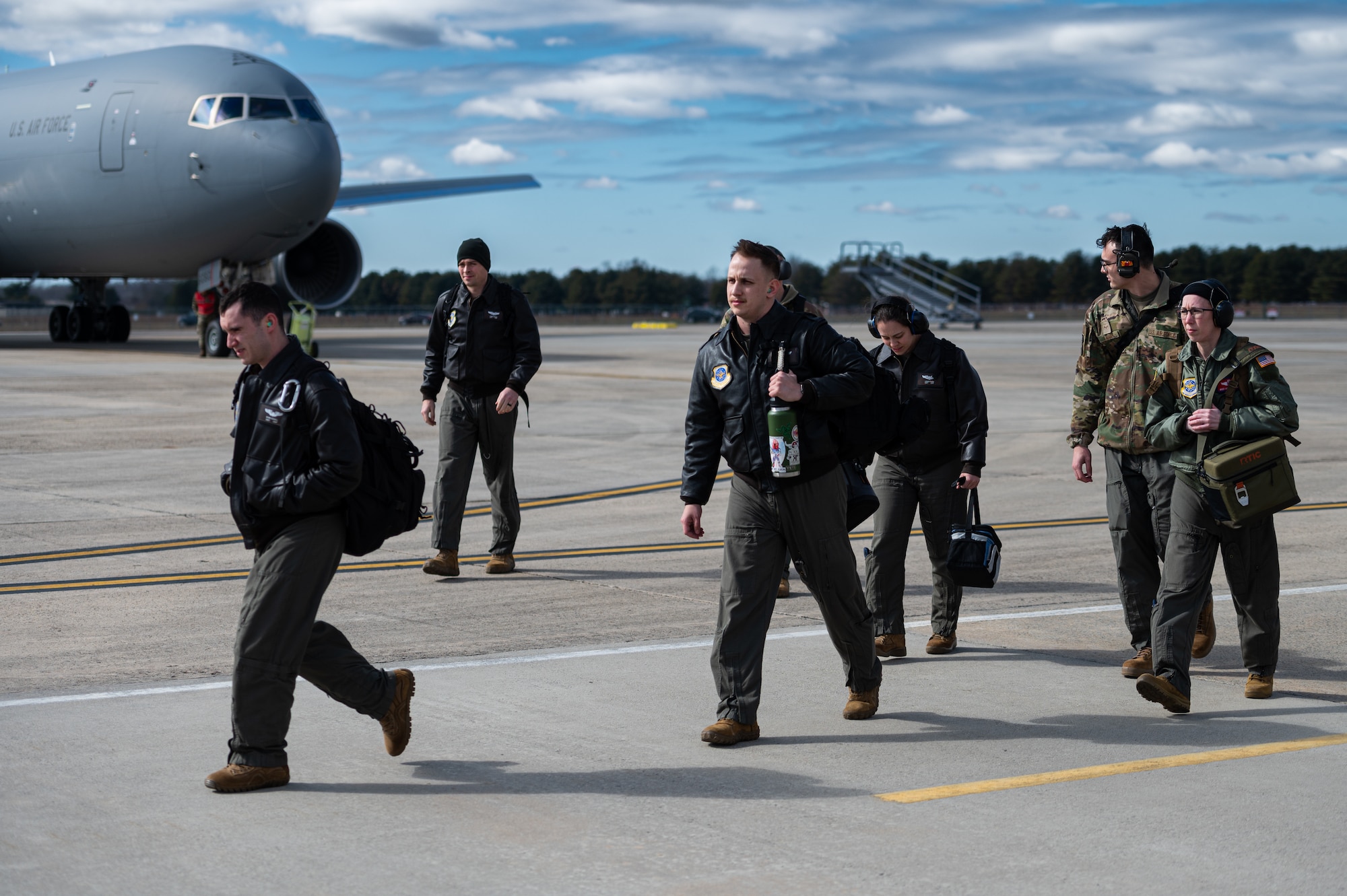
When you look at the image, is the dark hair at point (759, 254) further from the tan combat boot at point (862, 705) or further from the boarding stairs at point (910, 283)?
the boarding stairs at point (910, 283)

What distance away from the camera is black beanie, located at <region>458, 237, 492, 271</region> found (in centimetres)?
993

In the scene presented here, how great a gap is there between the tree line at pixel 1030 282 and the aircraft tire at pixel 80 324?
4058 inches

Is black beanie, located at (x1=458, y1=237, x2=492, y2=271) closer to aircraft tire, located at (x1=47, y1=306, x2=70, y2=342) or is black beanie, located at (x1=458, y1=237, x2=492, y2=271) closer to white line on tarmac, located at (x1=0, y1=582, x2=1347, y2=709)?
white line on tarmac, located at (x1=0, y1=582, x2=1347, y2=709)

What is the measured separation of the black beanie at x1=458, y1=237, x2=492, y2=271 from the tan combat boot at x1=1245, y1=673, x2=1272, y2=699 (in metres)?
5.50

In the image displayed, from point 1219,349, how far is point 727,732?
2.75 meters

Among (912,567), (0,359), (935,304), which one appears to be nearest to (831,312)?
(935,304)

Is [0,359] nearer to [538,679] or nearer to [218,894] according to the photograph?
[538,679]

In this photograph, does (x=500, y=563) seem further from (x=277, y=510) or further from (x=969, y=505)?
(x=277, y=510)

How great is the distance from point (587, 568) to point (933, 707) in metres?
3.90

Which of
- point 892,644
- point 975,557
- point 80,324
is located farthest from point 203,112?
point 975,557

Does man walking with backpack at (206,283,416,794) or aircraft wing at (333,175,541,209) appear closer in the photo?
man walking with backpack at (206,283,416,794)

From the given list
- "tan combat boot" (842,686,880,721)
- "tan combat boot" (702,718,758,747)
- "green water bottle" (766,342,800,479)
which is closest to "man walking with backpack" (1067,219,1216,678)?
"tan combat boot" (842,686,880,721)

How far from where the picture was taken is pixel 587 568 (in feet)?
32.9

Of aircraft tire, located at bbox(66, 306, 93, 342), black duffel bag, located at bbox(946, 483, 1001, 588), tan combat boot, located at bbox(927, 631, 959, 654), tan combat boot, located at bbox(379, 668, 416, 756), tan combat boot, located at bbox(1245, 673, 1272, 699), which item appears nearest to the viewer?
tan combat boot, located at bbox(379, 668, 416, 756)
